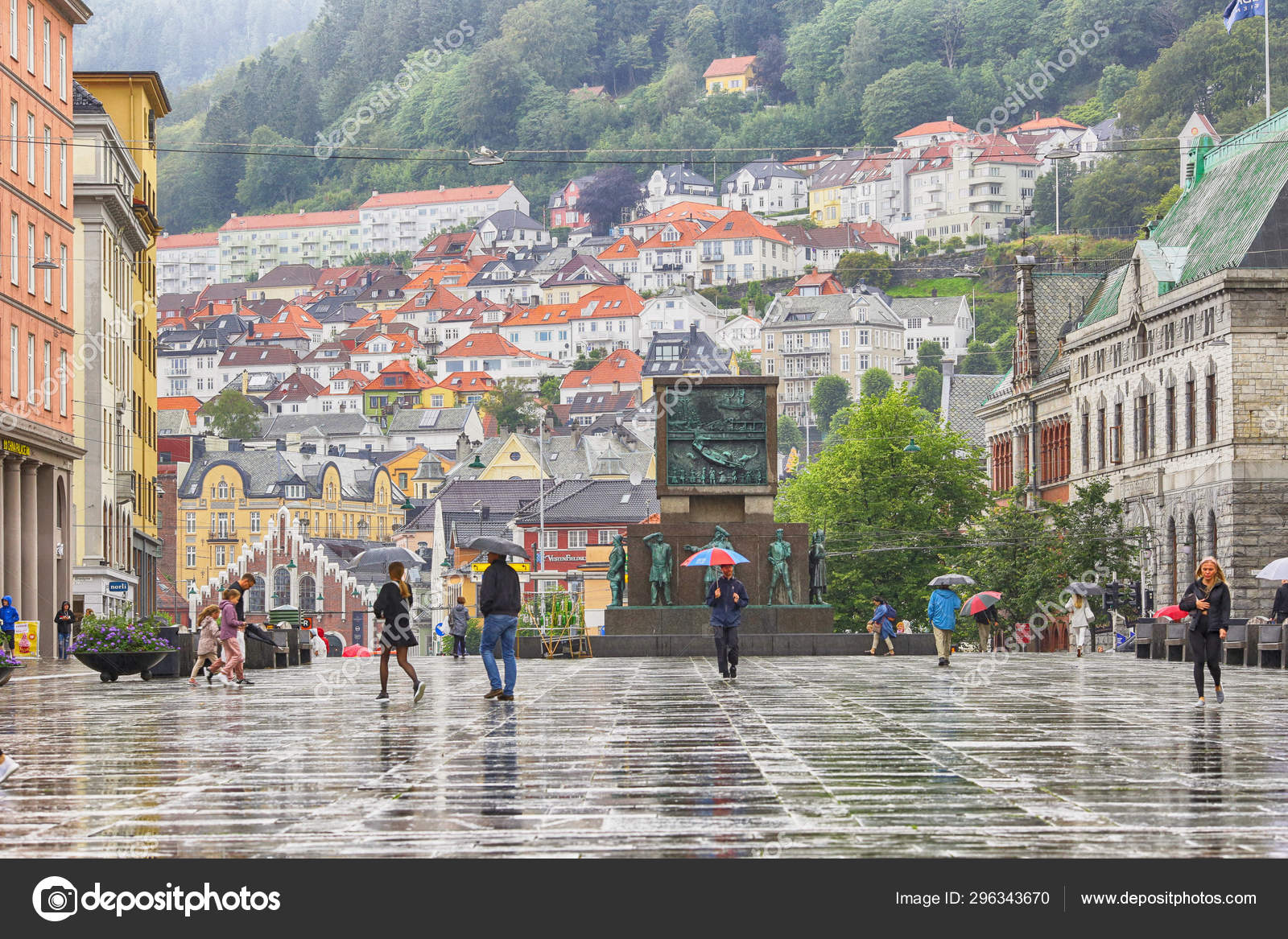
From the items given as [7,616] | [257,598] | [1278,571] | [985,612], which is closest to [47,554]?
[7,616]

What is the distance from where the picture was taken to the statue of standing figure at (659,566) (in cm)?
4714

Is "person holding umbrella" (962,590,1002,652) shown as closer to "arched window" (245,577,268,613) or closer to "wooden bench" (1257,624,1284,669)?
"wooden bench" (1257,624,1284,669)

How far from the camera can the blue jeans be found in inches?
945

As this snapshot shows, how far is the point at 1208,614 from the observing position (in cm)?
2380

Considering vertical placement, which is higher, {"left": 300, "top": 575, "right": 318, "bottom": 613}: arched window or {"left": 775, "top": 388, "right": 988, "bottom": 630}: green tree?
{"left": 775, "top": 388, "right": 988, "bottom": 630}: green tree

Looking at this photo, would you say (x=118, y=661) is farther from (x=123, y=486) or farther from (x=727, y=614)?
(x=123, y=486)

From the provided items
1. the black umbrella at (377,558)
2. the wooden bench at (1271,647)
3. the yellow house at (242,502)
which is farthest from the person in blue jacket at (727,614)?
the yellow house at (242,502)

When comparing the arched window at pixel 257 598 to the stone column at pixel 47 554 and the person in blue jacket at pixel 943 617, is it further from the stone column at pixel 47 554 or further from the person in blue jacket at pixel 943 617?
the person in blue jacket at pixel 943 617

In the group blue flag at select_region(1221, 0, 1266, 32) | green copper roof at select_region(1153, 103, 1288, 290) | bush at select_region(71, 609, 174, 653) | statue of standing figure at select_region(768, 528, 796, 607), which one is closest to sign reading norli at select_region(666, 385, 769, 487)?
statue of standing figure at select_region(768, 528, 796, 607)

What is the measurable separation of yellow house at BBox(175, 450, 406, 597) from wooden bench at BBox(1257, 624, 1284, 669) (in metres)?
132

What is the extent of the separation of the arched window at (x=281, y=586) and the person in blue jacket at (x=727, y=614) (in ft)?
370

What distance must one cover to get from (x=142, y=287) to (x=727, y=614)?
59.0m
